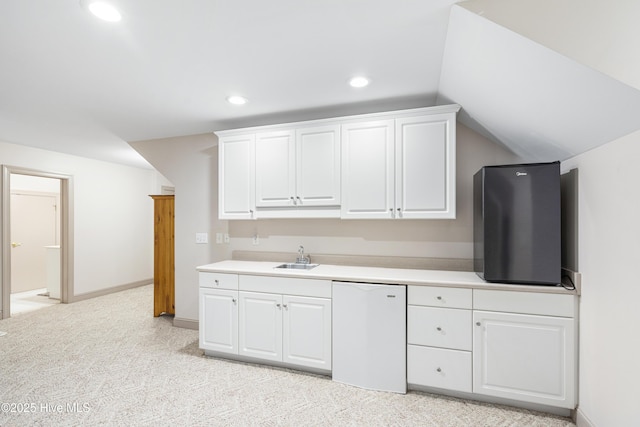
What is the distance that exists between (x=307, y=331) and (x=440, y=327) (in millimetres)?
1067

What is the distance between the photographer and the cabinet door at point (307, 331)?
2.59 metres

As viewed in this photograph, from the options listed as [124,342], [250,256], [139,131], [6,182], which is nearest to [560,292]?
[250,256]

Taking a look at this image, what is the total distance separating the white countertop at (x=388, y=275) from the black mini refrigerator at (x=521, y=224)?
0.20ft

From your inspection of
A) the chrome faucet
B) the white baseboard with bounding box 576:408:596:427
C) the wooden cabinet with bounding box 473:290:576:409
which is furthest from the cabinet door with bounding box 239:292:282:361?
the white baseboard with bounding box 576:408:596:427

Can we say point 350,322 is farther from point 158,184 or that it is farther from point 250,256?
point 158,184

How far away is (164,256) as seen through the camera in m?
4.18

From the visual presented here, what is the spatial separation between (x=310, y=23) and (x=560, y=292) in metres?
2.28

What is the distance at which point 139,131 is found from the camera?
3.69 metres

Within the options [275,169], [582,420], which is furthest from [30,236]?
[582,420]

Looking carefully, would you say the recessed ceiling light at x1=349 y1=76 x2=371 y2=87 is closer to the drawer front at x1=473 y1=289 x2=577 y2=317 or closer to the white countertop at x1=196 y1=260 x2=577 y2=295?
the white countertop at x1=196 y1=260 x2=577 y2=295

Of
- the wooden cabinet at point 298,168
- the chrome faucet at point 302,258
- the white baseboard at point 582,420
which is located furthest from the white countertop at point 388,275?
the white baseboard at point 582,420

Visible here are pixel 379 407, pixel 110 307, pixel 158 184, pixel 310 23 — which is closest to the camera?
pixel 310 23

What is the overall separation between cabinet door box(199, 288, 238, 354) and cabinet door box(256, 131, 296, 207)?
0.96 meters

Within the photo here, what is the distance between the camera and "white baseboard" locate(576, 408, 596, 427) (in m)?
1.87
